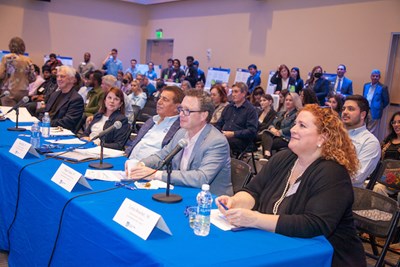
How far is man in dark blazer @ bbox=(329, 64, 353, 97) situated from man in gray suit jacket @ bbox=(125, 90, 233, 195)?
6.19 m

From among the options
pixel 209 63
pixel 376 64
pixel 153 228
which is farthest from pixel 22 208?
pixel 209 63

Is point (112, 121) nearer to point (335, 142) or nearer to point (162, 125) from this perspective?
point (162, 125)

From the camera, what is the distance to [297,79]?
906 cm

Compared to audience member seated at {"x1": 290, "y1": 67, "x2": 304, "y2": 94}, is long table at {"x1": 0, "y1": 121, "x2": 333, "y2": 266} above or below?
below

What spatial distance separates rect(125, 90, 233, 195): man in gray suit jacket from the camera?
2.35m

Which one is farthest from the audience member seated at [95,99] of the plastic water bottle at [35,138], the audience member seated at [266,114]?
the plastic water bottle at [35,138]

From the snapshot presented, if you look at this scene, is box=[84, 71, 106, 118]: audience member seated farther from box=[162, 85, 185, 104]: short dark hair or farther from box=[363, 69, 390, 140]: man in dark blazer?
box=[363, 69, 390, 140]: man in dark blazer

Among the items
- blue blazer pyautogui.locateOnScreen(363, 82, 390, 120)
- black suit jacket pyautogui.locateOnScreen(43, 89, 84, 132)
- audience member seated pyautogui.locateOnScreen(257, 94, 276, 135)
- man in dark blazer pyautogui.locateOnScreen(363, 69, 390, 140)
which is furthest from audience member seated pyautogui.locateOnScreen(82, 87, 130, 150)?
blue blazer pyautogui.locateOnScreen(363, 82, 390, 120)

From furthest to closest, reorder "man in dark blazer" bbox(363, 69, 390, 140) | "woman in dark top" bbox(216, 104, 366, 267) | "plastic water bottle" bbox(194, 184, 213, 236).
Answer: "man in dark blazer" bbox(363, 69, 390, 140) → "woman in dark top" bbox(216, 104, 366, 267) → "plastic water bottle" bbox(194, 184, 213, 236)

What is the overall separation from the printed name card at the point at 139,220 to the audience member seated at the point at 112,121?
2036 millimetres

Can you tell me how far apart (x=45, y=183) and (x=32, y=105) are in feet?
14.9

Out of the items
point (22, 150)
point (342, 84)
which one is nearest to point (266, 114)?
point (342, 84)

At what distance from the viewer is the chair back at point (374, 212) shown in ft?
7.91

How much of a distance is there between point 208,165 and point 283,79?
7.19 m
